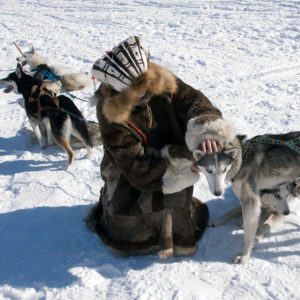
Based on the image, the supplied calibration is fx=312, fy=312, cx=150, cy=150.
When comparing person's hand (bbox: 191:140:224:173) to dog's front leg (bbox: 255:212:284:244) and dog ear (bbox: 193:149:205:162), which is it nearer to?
dog ear (bbox: 193:149:205:162)

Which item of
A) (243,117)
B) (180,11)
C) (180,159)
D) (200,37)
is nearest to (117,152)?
(180,159)

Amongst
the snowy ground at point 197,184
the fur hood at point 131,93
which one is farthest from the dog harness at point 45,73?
the fur hood at point 131,93

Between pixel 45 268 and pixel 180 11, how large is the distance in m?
9.35

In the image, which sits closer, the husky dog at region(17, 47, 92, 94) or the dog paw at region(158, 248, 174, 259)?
the dog paw at region(158, 248, 174, 259)

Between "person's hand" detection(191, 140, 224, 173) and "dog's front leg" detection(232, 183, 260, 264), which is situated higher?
"person's hand" detection(191, 140, 224, 173)

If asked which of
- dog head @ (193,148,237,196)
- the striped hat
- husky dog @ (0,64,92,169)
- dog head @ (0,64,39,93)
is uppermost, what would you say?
the striped hat

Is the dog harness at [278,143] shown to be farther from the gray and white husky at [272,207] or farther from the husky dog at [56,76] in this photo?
the husky dog at [56,76]

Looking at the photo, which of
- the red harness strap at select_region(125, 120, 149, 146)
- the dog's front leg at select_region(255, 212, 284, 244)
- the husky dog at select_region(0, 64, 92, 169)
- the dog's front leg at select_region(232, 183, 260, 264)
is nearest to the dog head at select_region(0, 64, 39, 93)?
the husky dog at select_region(0, 64, 92, 169)

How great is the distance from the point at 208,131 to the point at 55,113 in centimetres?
242

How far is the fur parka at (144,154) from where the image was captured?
6.31ft

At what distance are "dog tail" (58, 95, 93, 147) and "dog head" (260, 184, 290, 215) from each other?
7.39 ft

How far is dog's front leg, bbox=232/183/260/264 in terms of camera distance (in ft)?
7.66

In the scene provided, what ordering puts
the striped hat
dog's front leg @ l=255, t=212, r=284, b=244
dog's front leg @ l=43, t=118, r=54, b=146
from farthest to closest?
dog's front leg @ l=43, t=118, r=54, b=146 < dog's front leg @ l=255, t=212, r=284, b=244 < the striped hat

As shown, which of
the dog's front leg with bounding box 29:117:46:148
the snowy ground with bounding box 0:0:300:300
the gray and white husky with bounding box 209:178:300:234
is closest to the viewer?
the snowy ground with bounding box 0:0:300:300
